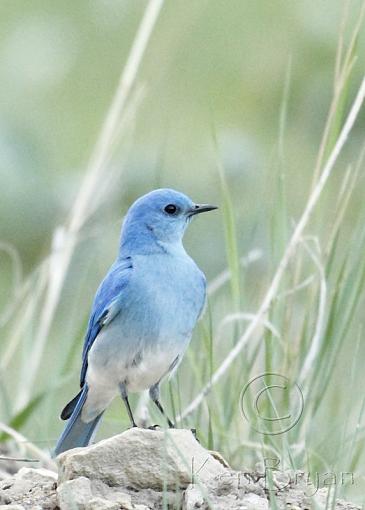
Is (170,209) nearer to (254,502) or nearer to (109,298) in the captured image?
(109,298)

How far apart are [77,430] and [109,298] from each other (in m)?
0.44

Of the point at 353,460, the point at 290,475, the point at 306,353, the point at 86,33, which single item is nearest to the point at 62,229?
the point at 306,353

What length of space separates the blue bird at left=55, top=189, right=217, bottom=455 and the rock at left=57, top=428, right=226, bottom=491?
769 millimetres

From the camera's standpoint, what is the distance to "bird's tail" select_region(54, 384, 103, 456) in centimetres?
400

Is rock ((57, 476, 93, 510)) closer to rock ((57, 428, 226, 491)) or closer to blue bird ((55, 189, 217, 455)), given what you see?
rock ((57, 428, 226, 491))

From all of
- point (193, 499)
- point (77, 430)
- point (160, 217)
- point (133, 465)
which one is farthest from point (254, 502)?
point (160, 217)

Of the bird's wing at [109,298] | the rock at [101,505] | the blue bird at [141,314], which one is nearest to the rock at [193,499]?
the rock at [101,505]

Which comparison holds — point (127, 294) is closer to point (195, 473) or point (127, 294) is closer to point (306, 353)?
point (306, 353)

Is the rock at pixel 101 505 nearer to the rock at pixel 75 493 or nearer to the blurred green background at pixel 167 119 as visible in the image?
the rock at pixel 75 493

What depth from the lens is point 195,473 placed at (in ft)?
9.79

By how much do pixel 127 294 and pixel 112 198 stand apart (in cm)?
246

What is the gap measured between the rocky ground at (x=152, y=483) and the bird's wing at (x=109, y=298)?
88cm

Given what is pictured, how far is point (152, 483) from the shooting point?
117 inches

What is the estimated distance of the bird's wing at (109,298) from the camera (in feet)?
12.8
